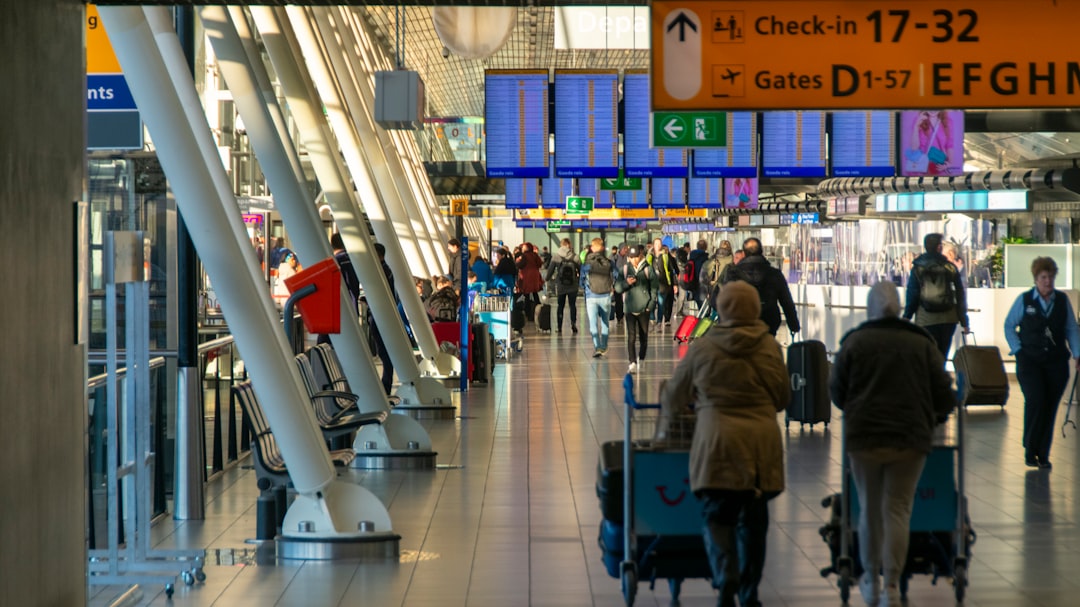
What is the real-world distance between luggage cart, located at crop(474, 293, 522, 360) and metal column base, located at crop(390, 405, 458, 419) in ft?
24.4

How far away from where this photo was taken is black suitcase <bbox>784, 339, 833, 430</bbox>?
12.8 metres

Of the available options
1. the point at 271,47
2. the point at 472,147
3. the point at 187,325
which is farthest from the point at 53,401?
the point at 472,147

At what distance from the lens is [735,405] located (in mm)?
5941

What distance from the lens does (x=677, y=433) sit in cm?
649

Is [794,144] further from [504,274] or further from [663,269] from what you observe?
[504,274]

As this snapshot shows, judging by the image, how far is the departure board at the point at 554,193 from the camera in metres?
29.1

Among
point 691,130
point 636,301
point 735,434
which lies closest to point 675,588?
point 735,434

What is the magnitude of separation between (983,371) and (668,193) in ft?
50.3

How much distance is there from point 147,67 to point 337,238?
7604mm

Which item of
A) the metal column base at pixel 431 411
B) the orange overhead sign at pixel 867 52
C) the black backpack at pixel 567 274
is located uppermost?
the orange overhead sign at pixel 867 52

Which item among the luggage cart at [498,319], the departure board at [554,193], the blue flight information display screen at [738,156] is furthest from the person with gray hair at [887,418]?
the departure board at [554,193]

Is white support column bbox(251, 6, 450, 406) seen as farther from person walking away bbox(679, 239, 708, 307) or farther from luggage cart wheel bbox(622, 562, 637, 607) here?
person walking away bbox(679, 239, 708, 307)

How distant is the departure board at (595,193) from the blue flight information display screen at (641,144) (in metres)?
10.6

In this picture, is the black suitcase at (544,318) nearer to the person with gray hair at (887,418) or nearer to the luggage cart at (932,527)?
the luggage cart at (932,527)
